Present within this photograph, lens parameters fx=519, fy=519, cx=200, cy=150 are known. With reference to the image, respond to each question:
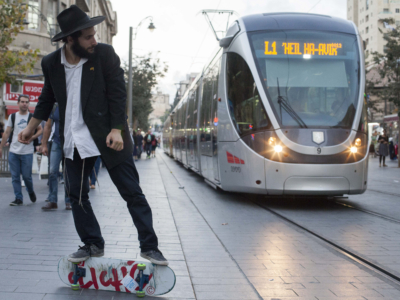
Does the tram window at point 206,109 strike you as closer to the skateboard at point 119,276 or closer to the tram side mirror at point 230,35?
the tram side mirror at point 230,35

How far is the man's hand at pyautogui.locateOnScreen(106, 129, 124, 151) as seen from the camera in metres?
3.44

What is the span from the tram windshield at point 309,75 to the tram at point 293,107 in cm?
2

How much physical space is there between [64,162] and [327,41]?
6.57 meters

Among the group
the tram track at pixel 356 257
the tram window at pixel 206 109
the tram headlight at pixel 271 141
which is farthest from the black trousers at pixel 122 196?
the tram window at pixel 206 109

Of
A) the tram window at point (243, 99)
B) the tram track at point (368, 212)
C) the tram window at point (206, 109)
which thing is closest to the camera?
the tram track at point (368, 212)

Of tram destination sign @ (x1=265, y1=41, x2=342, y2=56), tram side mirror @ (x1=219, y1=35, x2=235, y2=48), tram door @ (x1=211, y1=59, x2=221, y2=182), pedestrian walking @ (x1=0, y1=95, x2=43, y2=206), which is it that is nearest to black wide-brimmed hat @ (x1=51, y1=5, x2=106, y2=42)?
pedestrian walking @ (x1=0, y1=95, x2=43, y2=206)

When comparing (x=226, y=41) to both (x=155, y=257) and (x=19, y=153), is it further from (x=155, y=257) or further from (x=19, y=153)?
(x=155, y=257)

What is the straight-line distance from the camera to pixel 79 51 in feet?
11.5

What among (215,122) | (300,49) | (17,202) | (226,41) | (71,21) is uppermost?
(226,41)

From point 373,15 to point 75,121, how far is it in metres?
116

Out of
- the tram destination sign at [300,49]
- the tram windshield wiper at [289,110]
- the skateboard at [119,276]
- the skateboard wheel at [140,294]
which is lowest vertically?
the skateboard wheel at [140,294]

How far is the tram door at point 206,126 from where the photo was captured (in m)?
11.6

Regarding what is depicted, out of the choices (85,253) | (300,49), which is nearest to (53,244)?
(85,253)

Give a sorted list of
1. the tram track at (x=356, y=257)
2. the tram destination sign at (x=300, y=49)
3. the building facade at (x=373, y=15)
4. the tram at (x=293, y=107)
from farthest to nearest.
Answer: the building facade at (x=373, y=15), the tram destination sign at (x=300, y=49), the tram at (x=293, y=107), the tram track at (x=356, y=257)
